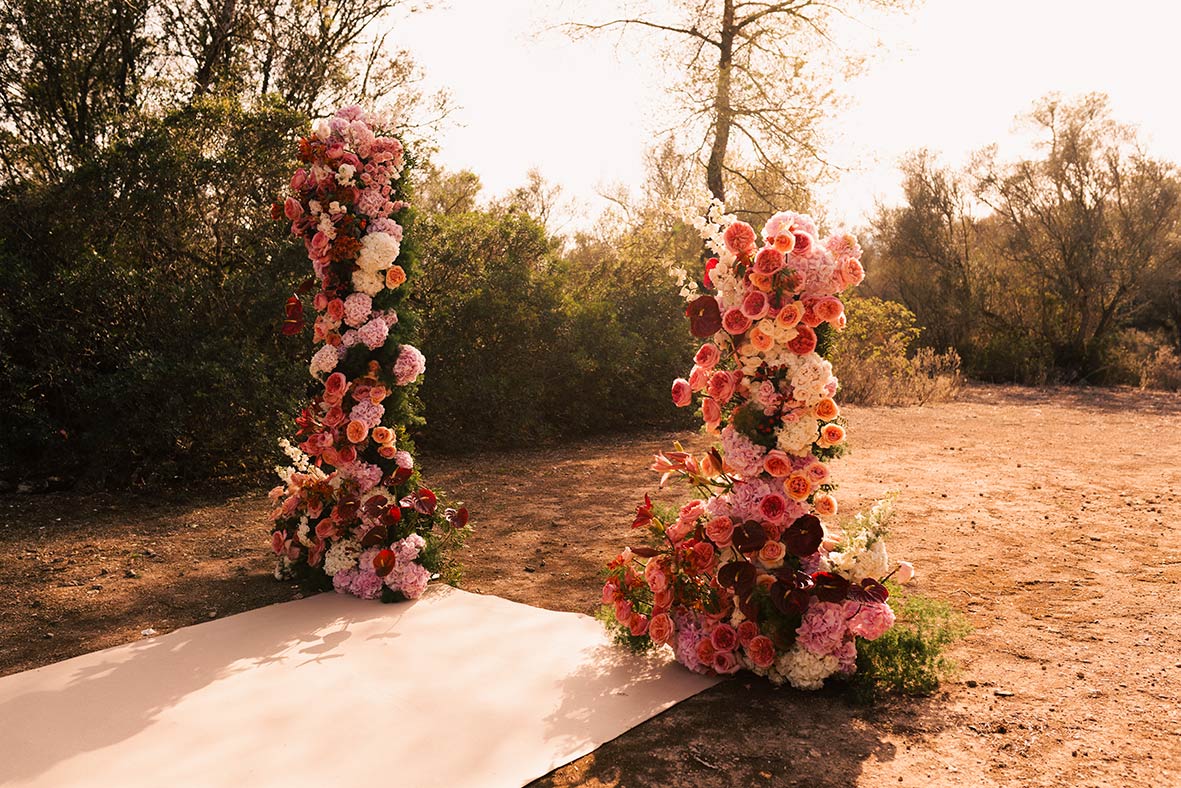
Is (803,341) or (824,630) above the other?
(803,341)

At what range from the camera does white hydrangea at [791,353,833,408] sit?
3.52 m

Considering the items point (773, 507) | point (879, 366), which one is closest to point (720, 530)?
point (773, 507)

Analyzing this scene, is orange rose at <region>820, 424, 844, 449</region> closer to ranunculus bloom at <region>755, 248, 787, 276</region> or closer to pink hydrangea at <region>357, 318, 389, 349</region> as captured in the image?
ranunculus bloom at <region>755, 248, 787, 276</region>

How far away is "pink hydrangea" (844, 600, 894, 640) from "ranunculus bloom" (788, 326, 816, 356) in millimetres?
1044

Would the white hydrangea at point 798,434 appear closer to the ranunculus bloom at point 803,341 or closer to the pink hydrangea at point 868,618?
the ranunculus bloom at point 803,341

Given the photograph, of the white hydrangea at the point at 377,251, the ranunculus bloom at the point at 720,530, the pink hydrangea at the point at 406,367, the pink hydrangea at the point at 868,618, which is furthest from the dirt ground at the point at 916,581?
the white hydrangea at the point at 377,251

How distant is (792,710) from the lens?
344 cm

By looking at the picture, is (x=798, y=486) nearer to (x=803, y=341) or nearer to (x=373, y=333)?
(x=803, y=341)

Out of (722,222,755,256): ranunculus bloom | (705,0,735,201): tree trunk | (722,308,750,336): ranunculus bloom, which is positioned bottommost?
(722,308,750,336): ranunculus bloom

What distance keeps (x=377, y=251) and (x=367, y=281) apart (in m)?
0.20

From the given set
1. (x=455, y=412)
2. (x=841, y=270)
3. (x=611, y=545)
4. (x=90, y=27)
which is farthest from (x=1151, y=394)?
(x=90, y=27)

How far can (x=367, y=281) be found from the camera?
15.8 feet

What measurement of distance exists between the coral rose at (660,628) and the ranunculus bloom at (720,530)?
16.9 inches

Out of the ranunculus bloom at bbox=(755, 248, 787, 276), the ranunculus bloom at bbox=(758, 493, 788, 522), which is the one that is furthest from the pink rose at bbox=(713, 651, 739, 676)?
the ranunculus bloom at bbox=(755, 248, 787, 276)
